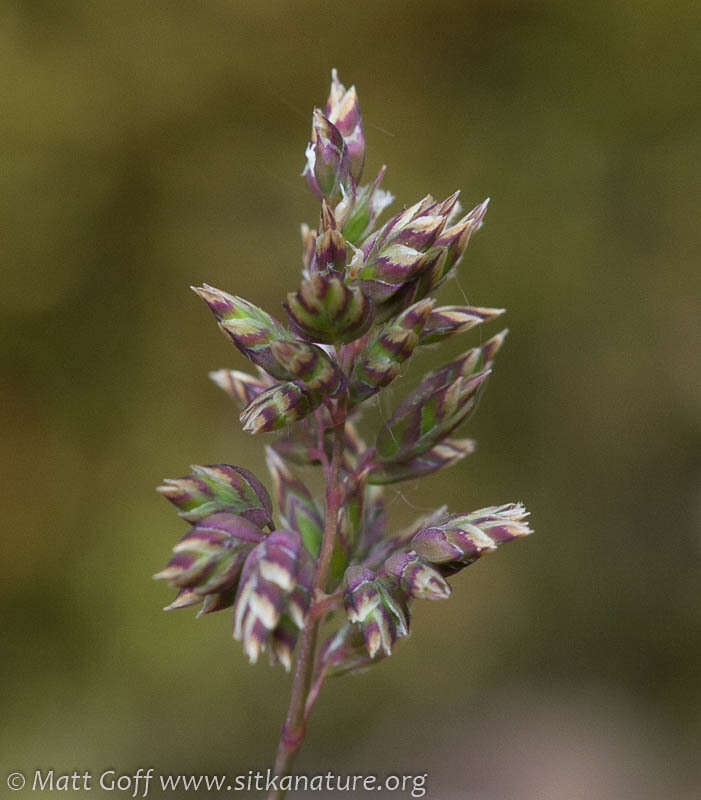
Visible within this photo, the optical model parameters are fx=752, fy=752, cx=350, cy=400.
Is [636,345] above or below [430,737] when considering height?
above

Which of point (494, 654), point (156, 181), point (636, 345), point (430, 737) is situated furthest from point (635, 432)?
point (156, 181)

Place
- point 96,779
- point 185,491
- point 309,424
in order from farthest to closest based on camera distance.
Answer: point 96,779 < point 309,424 < point 185,491

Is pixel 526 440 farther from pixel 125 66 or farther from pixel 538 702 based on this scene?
pixel 125 66

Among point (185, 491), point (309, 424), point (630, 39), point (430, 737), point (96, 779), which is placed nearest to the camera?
point (185, 491)

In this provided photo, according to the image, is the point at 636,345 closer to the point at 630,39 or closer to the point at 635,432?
the point at 635,432

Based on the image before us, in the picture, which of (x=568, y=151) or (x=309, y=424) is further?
(x=568, y=151)

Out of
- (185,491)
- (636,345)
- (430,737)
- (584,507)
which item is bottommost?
(430,737)
